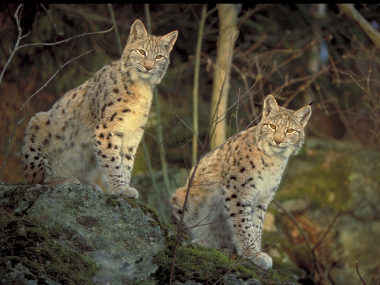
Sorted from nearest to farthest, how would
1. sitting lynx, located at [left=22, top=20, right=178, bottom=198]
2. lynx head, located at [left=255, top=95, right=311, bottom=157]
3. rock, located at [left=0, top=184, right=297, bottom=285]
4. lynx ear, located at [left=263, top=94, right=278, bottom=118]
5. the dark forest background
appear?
rock, located at [left=0, top=184, right=297, bottom=285] → sitting lynx, located at [left=22, top=20, right=178, bottom=198] → lynx head, located at [left=255, top=95, right=311, bottom=157] → lynx ear, located at [left=263, top=94, right=278, bottom=118] → the dark forest background

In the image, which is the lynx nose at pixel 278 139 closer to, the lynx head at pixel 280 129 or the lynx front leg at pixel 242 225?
the lynx head at pixel 280 129

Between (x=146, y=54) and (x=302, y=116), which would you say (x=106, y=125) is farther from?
(x=302, y=116)

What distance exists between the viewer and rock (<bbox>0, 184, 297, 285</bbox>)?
405 centimetres

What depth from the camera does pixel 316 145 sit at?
39.7 feet

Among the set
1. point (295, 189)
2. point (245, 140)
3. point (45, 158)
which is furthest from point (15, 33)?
point (295, 189)

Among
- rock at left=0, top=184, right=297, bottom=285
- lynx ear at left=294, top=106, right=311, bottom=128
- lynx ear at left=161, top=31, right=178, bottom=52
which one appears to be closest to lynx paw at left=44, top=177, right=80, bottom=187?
rock at left=0, top=184, right=297, bottom=285

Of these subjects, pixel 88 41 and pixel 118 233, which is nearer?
pixel 118 233

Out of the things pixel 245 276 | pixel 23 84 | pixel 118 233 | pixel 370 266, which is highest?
pixel 23 84

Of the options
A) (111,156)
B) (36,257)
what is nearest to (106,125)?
(111,156)

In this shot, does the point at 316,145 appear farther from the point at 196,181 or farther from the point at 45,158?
the point at 45,158

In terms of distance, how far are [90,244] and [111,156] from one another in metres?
1.68

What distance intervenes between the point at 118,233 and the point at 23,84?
7.94 meters

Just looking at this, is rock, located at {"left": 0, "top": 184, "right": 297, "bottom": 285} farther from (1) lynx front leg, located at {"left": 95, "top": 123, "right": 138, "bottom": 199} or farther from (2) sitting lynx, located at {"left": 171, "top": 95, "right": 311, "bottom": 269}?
(2) sitting lynx, located at {"left": 171, "top": 95, "right": 311, "bottom": 269}

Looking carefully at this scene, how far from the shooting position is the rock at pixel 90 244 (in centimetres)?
405
